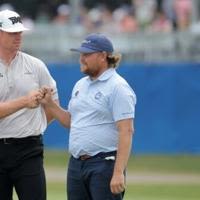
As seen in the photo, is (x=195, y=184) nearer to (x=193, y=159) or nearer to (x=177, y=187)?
(x=177, y=187)

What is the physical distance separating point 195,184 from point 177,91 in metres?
4.07

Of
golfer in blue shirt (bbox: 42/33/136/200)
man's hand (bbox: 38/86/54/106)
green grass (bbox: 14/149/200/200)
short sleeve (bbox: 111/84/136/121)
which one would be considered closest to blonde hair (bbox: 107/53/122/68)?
golfer in blue shirt (bbox: 42/33/136/200)

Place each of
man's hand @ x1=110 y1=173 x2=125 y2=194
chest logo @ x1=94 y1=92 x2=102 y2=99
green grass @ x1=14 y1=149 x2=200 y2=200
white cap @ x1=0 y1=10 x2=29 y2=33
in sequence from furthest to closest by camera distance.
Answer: green grass @ x1=14 y1=149 x2=200 y2=200
white cap @ x1=0 y1=10 x2=29 y2=33
chest logo @ x1=94 y1=92 x2=102 y2=99
man's hand @ x1=110 y1=173 x2=125 y2=194

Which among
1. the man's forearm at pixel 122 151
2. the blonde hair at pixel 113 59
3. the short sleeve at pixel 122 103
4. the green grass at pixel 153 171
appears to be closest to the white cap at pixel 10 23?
the blonde hair at pixel 113 59

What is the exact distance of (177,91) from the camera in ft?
67.5

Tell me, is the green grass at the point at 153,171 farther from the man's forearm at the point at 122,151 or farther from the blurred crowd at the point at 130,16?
the man's forearm at the point at 122,151

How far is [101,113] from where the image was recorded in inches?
343

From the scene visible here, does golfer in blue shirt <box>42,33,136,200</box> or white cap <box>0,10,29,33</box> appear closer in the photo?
golfer in blue shirt <box>42,33,136,200</box>

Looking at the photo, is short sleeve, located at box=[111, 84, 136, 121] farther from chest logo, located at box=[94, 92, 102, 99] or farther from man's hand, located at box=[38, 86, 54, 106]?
man's hand, located at box=[38, 86, 54, 106]

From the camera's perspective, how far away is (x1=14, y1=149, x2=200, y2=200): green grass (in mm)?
14943

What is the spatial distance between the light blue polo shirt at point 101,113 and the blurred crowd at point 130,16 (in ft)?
44.1

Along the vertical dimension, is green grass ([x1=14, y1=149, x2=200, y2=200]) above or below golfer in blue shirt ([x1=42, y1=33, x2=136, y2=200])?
below

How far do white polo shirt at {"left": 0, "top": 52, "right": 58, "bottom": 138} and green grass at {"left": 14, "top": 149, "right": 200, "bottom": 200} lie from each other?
5.41 meters

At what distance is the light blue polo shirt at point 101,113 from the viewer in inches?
342
